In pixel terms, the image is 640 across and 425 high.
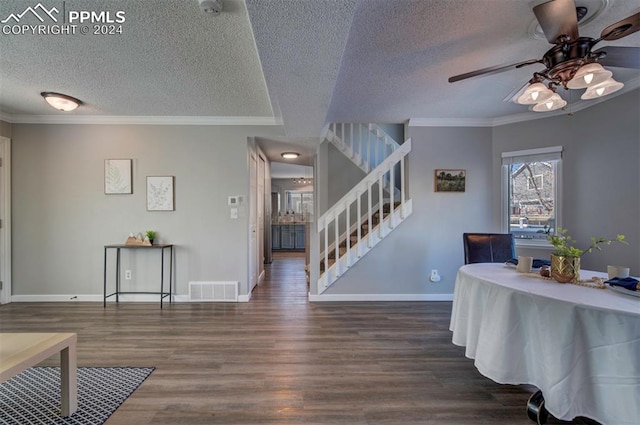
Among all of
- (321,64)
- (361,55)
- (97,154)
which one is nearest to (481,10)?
(361,55)

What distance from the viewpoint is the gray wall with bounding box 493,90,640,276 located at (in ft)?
8.93

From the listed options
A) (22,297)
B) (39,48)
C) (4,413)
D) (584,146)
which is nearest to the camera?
(4,413)

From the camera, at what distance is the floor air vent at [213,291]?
3.66 metres


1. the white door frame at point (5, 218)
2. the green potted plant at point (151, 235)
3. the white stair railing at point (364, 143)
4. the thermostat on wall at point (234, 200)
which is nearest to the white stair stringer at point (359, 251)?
the white stair railing at point (364, 143)

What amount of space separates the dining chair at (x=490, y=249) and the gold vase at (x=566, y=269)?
88 centimetres

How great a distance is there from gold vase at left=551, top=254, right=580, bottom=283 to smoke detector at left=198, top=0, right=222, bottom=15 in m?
2.56

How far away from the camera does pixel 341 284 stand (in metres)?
3.77

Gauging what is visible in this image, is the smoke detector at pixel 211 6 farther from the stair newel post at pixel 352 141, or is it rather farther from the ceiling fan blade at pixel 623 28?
the stair newel post at pixel 352 141

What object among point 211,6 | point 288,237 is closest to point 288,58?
point 211,6

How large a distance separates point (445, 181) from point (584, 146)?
1.46 metres

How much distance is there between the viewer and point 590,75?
1569 mm

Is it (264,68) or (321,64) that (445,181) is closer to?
(321,64)

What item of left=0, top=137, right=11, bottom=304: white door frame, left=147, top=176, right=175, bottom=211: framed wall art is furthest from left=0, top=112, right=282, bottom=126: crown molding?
left=147, top=176, right=175, bottom=211: framed wall art

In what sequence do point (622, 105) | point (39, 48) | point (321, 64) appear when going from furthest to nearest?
point (622, 105)
point (39, 48)
point (321, 64)
